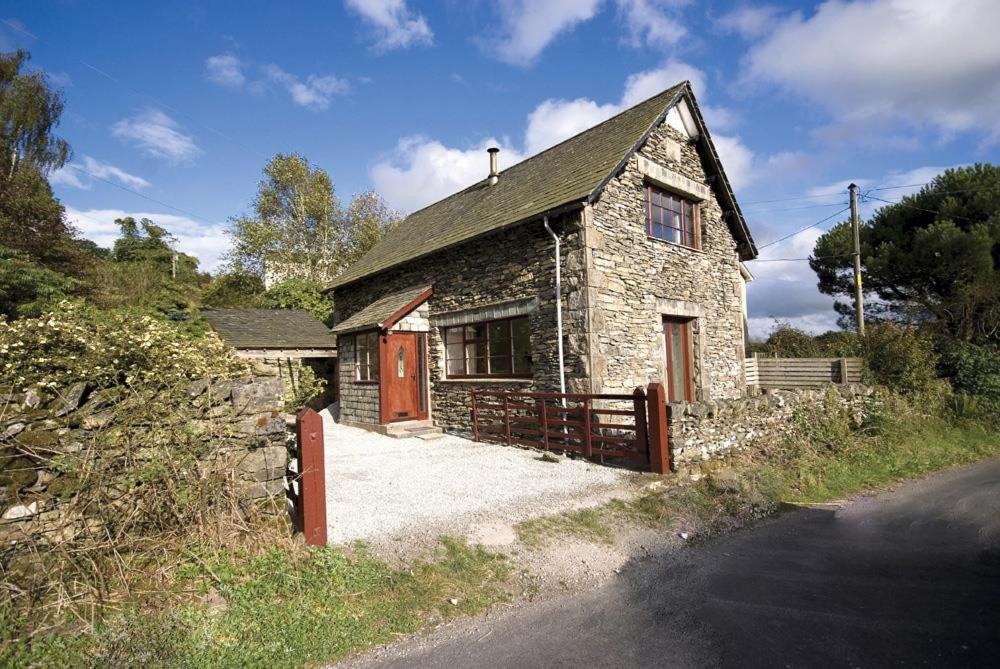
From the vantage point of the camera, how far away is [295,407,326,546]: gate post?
466 cm

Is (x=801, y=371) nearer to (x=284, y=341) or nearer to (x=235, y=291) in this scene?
(x=284, y=341)

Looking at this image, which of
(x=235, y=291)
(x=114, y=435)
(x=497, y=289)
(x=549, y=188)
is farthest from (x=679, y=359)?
(x=235, y=291)

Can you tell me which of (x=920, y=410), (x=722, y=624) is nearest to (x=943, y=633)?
(x=722, y=624)

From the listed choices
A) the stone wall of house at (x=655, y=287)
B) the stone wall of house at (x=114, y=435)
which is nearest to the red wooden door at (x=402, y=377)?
the stone wall of house at (x=655, y=287)

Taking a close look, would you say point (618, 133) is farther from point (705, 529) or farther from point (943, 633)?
point (943, 633)

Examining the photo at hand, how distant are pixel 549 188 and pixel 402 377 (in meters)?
5.71

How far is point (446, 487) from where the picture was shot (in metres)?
7.25

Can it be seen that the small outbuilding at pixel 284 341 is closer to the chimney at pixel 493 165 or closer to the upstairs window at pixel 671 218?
the chimney at pixel 493 165

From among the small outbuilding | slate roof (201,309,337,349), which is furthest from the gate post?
slate roof (201,309,337,349)

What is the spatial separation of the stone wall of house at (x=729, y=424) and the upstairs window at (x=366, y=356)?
7.61 meters

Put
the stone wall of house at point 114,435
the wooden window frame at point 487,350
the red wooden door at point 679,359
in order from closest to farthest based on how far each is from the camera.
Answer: the stone wall of house at point 114,435 < the wooden window frame at point 487,350 < the red wooden door at point 679,359

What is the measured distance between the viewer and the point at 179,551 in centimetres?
394

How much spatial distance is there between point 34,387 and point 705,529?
656 cm

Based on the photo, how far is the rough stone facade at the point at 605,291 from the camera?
9.89 metres
